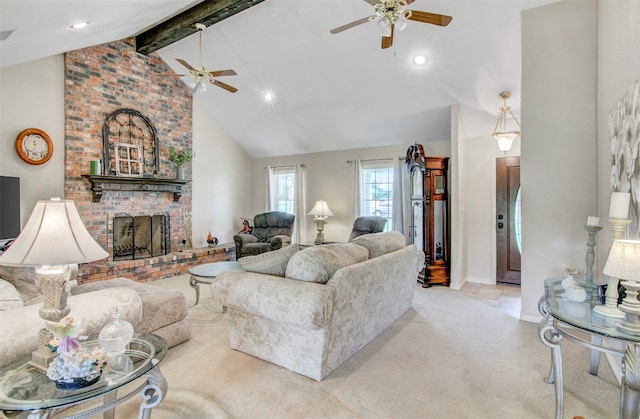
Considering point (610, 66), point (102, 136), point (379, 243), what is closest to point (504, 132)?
point (610, 66)

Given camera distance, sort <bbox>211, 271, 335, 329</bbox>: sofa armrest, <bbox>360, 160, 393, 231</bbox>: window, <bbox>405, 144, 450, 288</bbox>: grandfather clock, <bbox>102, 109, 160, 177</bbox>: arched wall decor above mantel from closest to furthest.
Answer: <bbox>211, 271, 335, 329</bbox>: sofa armrest → <bbox>405, 144, 450, 288</bbox>: grandfather clock → <bbox>102, 109, 160, 177</bbox>: arched wall decor above mantel → <bbox>360, 160, 393, 231</bbox>: window

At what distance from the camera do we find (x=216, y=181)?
729 centimetres

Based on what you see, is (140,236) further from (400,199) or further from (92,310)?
(400,199)

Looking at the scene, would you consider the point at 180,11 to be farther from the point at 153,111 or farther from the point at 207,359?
the point at 207,359

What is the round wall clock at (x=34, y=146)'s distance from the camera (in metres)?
4.53

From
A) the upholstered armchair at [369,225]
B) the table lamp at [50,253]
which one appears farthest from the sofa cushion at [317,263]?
the upholstered armchair at [369,225]

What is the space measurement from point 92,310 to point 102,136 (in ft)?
13.5

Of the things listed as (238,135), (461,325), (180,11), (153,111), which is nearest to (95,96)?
(153,111)

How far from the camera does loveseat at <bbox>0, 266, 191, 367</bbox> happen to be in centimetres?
187

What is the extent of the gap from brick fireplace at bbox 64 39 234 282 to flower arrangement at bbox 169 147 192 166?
109mm

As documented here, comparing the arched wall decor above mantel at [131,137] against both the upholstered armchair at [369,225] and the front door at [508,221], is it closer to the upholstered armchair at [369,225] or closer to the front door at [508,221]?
the upholstered armchair at [369,225]

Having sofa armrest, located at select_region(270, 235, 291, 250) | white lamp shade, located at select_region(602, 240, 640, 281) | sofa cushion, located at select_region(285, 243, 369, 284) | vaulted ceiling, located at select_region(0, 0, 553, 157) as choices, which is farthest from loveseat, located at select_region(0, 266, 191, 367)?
sofa armrest, located at select_region(270, 235, 291, 250)

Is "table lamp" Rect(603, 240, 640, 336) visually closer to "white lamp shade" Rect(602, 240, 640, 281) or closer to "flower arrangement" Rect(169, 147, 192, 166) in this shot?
"white lamp shade" Rect(602, 240, 640, 281)

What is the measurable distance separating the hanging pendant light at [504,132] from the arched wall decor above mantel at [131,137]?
212 inches
